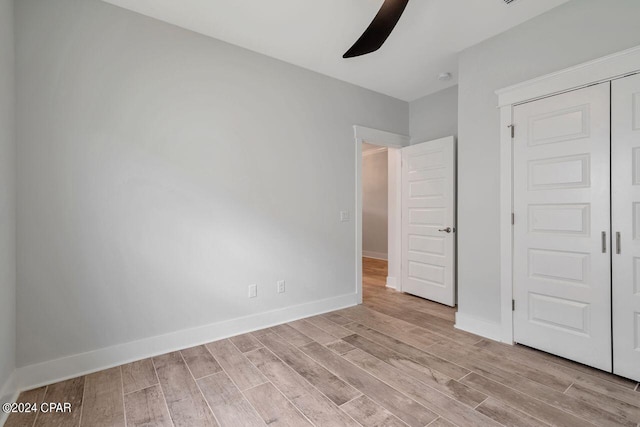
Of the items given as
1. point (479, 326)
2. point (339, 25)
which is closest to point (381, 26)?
point (339, 25)

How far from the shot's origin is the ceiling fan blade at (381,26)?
5.51ft

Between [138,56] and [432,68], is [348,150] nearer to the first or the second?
[432,68]

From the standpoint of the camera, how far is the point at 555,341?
2.32 m

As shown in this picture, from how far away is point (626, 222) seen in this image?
6.56ft

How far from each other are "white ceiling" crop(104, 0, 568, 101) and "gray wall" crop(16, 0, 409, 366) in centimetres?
16

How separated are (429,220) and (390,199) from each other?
0.78 metres

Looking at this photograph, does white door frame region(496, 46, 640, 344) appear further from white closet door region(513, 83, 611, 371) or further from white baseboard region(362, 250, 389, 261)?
white baseboard region(362, 250, 389, 261)

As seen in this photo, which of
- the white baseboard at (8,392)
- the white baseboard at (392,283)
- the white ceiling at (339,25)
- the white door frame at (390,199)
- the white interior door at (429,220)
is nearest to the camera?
the white baseboard at (8,392)

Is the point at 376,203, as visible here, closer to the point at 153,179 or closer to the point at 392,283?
the point at 392,283

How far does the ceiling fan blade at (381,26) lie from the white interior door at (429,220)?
6.61 ft

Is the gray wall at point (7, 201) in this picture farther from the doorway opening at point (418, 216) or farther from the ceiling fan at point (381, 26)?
the doorway opening at point (418, 216)

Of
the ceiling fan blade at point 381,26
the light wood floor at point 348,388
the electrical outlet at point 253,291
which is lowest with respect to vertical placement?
the light wood floor at point 348,388

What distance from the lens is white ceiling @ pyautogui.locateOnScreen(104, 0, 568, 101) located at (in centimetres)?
224

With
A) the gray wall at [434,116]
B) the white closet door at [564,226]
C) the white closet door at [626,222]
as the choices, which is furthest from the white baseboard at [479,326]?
the gray wall at [434,116]
